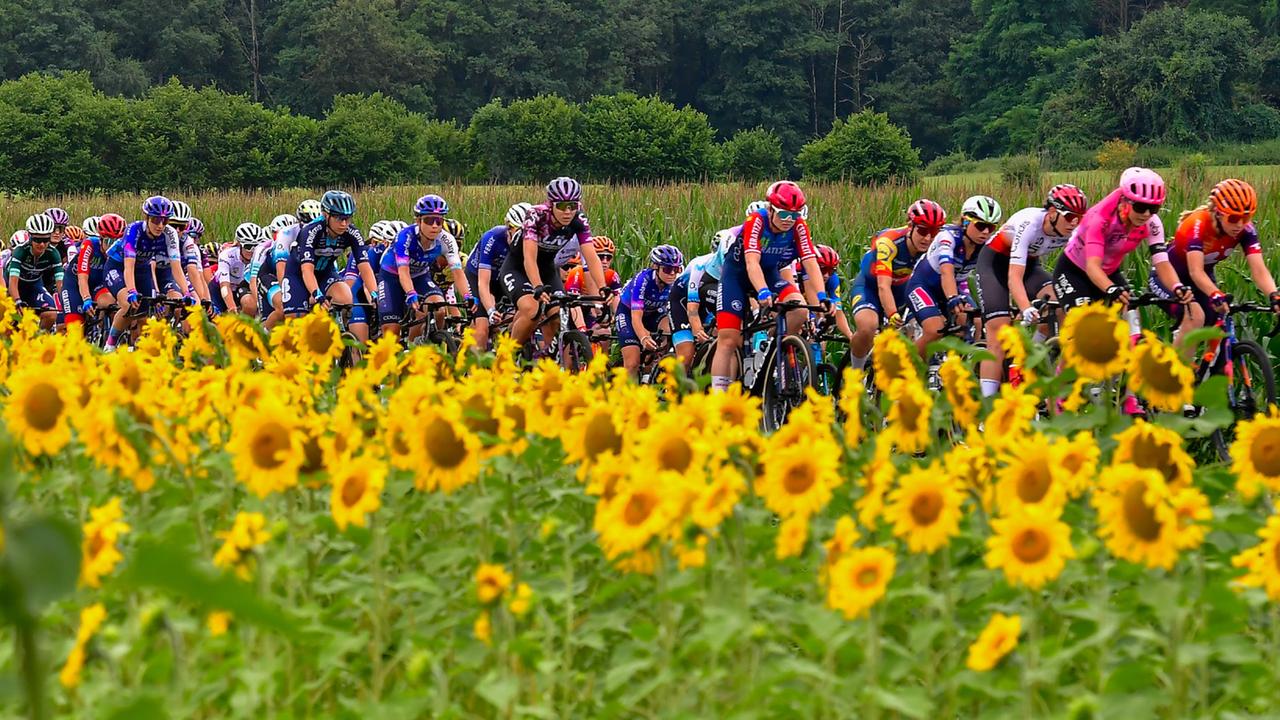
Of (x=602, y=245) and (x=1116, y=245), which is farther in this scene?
(x=602, y=245)

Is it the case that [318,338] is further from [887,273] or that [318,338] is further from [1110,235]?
[887,273]

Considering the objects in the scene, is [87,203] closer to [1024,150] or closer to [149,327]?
[149,327]

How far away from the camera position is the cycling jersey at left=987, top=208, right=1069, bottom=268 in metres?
12.4

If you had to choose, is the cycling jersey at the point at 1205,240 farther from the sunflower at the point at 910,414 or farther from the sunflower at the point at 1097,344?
the sunflower at the point at 910,414

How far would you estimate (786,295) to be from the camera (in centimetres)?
1257

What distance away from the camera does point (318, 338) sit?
7.17m

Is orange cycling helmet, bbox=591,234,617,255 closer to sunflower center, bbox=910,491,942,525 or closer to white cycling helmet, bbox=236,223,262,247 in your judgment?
white cycling helmet, bbox=236,223,262,247

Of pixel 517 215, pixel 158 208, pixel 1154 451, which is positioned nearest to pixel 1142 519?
pixel 1154 451

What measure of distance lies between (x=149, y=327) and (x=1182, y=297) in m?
6.62

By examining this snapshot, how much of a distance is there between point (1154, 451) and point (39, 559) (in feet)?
12.5

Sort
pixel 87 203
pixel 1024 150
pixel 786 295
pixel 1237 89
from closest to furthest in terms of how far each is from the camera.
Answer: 1. pixel 786 295
2. pixel 87 203
3. pixel 1237 89
4. pixel 1024 150

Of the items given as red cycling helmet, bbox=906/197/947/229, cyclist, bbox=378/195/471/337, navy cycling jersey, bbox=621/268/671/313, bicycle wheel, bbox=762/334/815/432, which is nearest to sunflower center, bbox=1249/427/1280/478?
bicycle wheel, bbox=762/334/815/432

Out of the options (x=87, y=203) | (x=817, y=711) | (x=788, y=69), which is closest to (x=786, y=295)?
(x=817, y=711)

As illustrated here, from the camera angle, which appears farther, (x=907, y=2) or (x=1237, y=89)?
(x=907, y=2)
